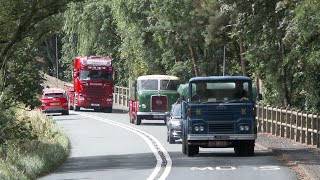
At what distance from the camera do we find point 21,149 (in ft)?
103

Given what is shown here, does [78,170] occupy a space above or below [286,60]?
below

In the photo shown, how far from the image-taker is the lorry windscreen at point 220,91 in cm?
3048

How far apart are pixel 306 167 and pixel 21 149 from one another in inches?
387

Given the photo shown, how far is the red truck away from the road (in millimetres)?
20019

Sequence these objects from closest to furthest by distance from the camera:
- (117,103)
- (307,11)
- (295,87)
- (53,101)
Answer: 1. (307,11)
2. (295,87)
3. (53,101)
4. (117,103)

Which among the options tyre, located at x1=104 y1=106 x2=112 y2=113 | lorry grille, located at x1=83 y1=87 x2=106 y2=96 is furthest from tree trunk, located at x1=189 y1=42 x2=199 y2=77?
tyre, located at x1=104 y1=106 x2=112 y2=113

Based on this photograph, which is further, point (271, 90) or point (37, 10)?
point (271, 90)

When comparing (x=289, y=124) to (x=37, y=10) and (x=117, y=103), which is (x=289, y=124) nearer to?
(x=37, y=10)

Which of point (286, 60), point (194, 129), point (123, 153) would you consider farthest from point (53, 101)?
point (194, 129)

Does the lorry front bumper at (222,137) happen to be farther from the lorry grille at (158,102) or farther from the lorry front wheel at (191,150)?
the lorry grille at (158,102)

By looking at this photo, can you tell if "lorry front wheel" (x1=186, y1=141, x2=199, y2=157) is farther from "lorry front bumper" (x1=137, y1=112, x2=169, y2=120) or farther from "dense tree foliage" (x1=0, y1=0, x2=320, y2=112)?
"lorry front bumper" (x1=137, y1=112, x2=169, y2=120)

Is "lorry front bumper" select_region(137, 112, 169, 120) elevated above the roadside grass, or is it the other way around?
"lorry front bumper" select_region(137, 112, 169, 120)

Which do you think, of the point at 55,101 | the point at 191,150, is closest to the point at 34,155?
the point at 191,150

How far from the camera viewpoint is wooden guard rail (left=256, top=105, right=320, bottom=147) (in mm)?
35419
